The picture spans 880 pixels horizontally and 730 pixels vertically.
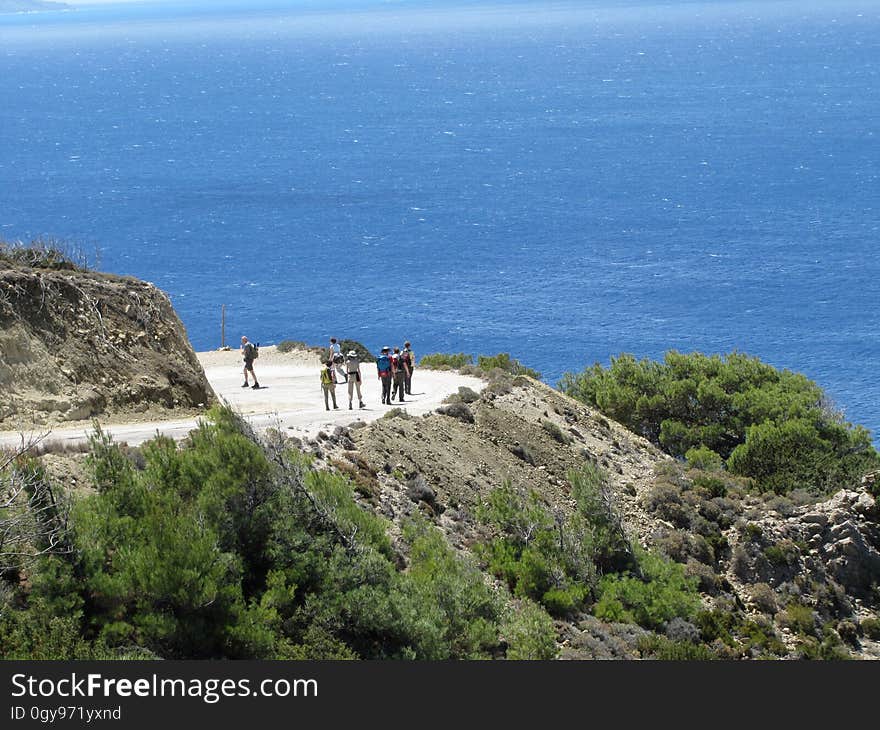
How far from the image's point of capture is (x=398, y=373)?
39.4 meters

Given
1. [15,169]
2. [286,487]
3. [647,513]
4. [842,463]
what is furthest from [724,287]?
[15,169]

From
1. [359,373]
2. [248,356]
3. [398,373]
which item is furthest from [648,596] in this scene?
[248,356]

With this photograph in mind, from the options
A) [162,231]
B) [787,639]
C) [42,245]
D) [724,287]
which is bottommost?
[787,639]

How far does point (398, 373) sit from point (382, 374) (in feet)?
3.29

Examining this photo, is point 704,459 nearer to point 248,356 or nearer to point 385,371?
point 385,371

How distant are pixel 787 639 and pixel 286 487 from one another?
44.5 ft

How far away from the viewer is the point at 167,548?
2305 centimetres

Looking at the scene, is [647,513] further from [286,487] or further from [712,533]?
[286,487]

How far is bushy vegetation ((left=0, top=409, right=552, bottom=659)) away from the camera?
22406 mm

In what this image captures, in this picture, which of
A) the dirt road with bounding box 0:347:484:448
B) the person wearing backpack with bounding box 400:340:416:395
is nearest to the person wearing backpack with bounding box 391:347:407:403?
the person wearing backpack with bounding box 400:340:416:395

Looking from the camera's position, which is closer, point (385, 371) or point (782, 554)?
point (782, 554)

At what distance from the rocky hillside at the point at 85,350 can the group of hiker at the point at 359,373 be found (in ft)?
11.5

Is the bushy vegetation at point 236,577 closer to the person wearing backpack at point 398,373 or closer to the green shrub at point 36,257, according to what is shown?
the green shrub at point 36,257

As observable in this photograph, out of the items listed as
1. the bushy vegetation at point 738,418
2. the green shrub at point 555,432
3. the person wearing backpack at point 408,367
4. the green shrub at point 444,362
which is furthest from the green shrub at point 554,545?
the green shrub at point 444,362
